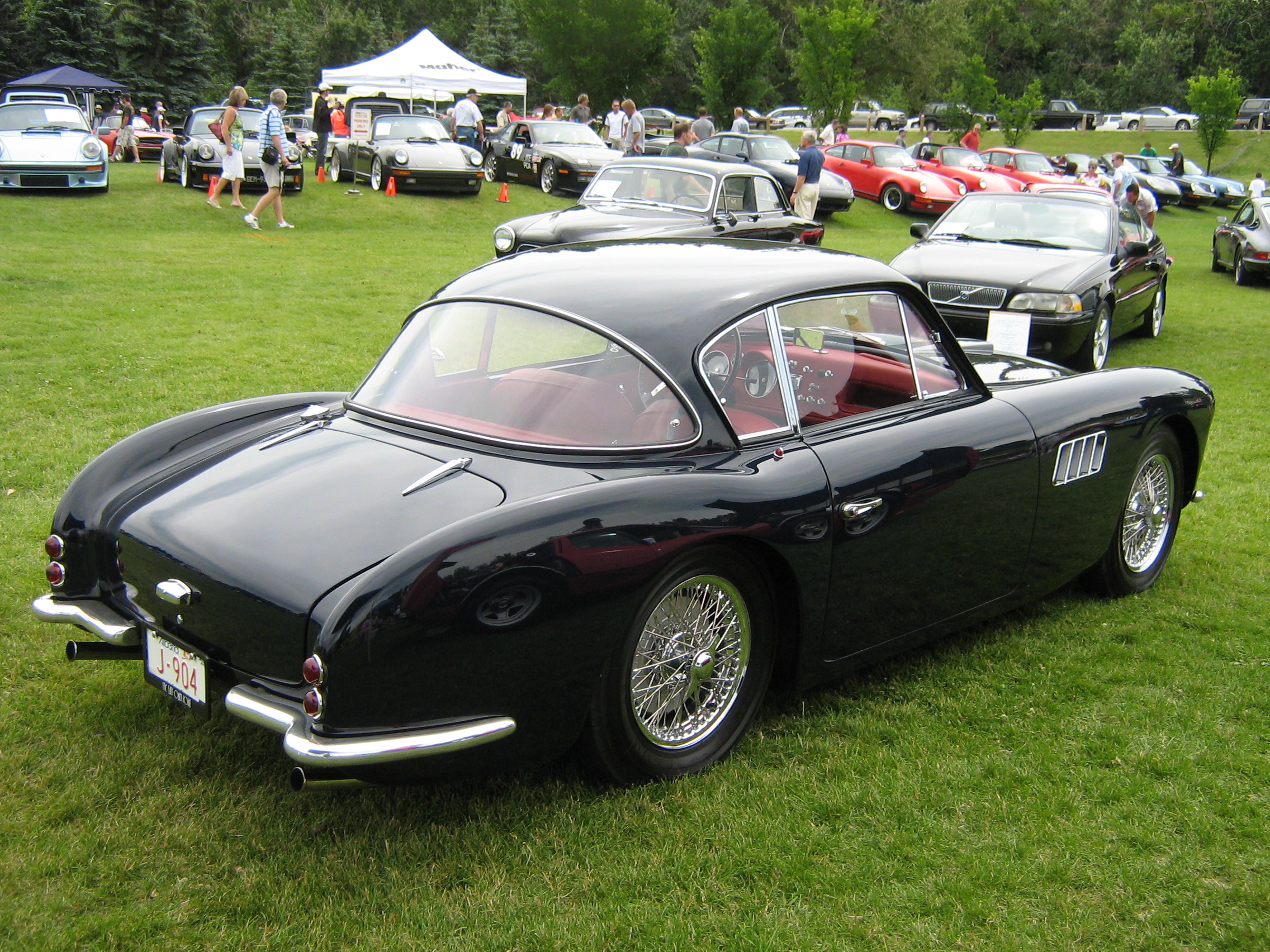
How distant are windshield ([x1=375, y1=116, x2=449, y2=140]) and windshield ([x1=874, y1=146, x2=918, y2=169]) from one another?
945 cm

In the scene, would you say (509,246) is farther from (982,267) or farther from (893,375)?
(893,375)

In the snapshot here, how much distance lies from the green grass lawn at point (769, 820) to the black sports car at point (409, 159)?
13632 mm

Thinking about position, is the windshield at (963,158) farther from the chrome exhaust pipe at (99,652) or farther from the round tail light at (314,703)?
the round tail light at (314,703)

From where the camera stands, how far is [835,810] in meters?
3.21

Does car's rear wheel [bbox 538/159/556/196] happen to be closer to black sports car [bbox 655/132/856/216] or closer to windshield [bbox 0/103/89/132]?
black sports car [bbox 655/132/856/216]

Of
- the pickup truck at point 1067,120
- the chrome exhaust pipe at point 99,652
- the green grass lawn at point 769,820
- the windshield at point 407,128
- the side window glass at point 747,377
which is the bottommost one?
the green grass lawn at point 769,820

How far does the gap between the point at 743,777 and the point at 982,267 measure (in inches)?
279

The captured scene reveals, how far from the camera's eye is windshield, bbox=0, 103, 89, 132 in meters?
15.6

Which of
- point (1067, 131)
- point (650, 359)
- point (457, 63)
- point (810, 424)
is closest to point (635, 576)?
point (650, 359)

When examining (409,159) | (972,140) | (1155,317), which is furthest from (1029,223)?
(972,140)

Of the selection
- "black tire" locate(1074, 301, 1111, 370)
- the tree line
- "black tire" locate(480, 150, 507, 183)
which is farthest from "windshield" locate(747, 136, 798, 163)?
"black tire" locate(1074, 301, 1111, 370)

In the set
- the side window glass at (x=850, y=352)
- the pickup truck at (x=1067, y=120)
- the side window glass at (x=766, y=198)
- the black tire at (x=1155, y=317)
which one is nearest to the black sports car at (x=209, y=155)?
the side window glass at (x=766, y=198)

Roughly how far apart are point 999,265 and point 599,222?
13.4 feet

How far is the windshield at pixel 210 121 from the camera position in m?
17.3
